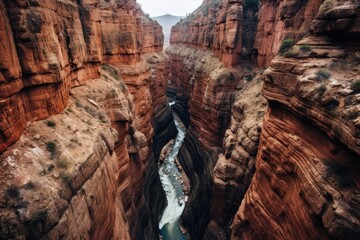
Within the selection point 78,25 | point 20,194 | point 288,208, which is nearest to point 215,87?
point 78,25

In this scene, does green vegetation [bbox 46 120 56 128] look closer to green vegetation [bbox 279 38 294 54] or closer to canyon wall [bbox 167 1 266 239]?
canyon wall [bbox 167 1 266 239]

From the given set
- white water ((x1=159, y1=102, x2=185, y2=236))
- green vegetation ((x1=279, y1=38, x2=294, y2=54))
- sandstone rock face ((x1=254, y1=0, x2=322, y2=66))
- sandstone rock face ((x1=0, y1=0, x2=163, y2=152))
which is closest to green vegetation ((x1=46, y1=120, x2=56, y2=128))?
sandstone rock face ((x1=0, y1=0, x2=163, y2=152))

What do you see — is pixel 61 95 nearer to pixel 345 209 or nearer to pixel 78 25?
pixel 78 25

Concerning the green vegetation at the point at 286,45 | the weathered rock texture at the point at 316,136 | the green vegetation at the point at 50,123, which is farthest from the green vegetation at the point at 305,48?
the green vegetation at the point at 50,123

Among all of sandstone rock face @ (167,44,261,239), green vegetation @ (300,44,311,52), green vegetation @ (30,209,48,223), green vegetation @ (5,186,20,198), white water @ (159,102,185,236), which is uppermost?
green vegetation @ (300,44,311,52)

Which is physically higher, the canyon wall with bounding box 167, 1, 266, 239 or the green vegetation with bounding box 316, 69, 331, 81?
the green vegetation with bounding box 316, 69, 331, 81

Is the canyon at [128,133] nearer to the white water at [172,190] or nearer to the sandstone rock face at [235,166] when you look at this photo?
the sandstone rock face at [235,166]
